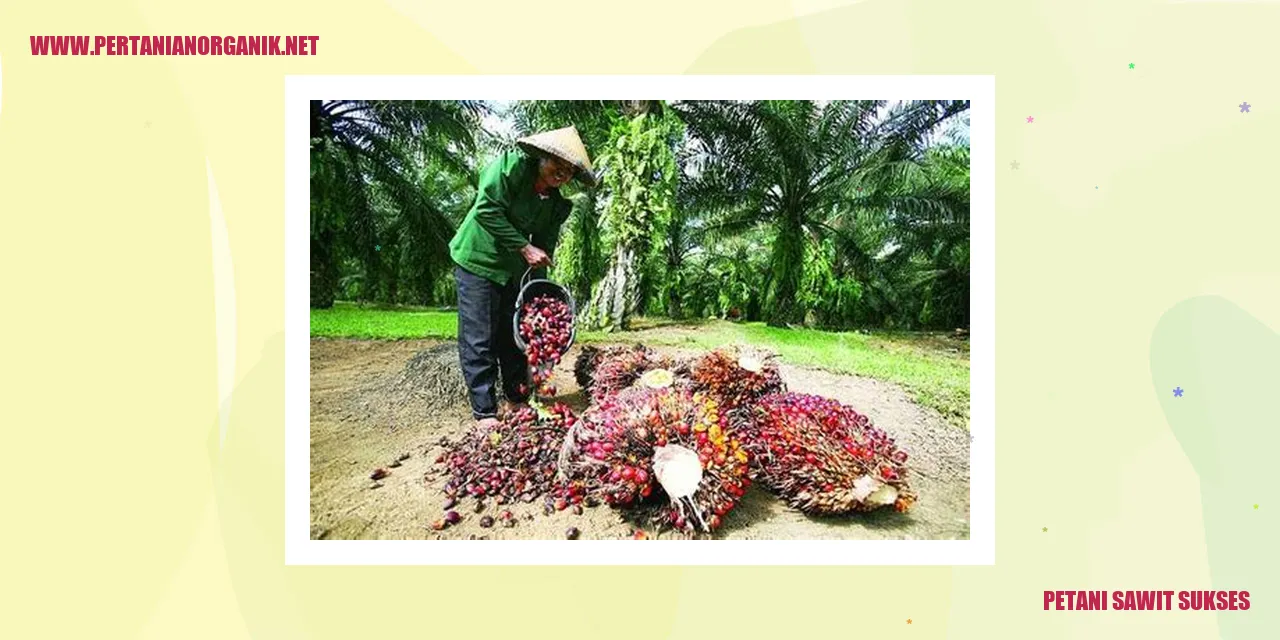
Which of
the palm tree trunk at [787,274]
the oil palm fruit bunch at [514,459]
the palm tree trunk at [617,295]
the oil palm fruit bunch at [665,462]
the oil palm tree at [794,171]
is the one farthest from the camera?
the palm tree trunk at [787,274]

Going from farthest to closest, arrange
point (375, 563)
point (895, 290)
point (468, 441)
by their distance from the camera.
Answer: point (895, 290) < point (468, 441) < point (375, 563)

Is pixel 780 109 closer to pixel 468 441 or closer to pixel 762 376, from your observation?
pixel 762 376

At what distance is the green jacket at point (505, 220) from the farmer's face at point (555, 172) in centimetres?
5

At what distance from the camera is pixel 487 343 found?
10.9 ft

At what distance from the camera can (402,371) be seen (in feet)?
11.2

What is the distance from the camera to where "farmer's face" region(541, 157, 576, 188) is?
3256mm

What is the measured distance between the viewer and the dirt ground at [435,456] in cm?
303

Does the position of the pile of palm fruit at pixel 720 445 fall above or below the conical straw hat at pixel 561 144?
below

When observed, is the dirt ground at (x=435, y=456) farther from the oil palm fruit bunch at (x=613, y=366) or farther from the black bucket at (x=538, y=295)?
the black bucket at (x=538, y=295)

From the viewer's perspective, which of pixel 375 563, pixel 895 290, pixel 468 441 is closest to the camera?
pixel 375 563
